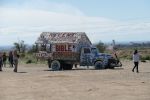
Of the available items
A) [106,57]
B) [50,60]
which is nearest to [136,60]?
[106,57]

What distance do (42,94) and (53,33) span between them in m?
21.7

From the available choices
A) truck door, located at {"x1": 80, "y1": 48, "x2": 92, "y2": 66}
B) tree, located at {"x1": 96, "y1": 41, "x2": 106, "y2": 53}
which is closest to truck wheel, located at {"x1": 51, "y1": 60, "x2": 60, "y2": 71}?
truck door, located at {"x1": 80, "y1": 48, "x2": 92, "y2": 66}

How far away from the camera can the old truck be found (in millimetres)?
39156

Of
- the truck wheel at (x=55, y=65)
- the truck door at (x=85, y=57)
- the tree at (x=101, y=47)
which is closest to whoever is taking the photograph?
the truck door at (x=85, y=57)

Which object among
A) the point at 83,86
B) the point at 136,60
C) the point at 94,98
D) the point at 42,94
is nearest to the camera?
the point at 94,98

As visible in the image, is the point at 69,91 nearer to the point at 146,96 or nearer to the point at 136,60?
the point at 146,96

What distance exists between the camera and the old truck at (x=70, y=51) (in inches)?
1542

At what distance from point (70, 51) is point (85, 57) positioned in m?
1.33

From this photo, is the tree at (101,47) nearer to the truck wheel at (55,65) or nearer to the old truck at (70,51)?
the old truck at (70,51)

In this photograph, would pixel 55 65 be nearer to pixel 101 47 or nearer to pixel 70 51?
pixel 70 51

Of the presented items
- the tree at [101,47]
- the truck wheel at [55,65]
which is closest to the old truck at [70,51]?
the truck wheel at [55,65]

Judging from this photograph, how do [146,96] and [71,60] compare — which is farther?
[71,60]

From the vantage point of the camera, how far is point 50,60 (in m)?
39.8

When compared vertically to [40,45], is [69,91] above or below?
below
